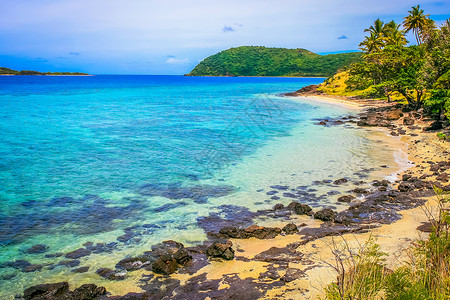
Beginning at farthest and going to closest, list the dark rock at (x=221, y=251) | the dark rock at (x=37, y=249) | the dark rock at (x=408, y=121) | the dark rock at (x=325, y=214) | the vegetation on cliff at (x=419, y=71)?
the dark rock at (x=408, y=121) → the vegetation on cliff at (x=419, y=71) → the dark rock at (x=325, y=214) → the dark rock at (x=37, y=249) → the dark rock at (x=221, y=251)

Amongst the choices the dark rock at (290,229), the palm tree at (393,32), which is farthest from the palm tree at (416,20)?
the dark rock at (290,229)

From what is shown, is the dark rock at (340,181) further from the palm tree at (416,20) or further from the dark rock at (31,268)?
the palm tree at (416,20)

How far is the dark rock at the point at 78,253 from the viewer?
11758mm

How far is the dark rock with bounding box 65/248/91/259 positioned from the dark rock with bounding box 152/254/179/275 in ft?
9.74

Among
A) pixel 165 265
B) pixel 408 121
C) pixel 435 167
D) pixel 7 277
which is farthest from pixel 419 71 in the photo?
pixel 7 277

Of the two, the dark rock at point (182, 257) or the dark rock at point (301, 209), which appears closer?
the dark rock at point (182, 257)

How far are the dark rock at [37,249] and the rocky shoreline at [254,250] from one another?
38mm

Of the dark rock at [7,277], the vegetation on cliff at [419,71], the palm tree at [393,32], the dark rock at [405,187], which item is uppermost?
the palm tree at [393,32]

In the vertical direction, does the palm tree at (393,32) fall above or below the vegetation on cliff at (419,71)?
above

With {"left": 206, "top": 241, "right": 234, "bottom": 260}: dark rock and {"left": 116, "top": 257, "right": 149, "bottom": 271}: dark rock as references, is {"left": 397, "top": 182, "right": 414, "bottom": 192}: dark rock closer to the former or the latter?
{"left": 206, "top": 241, "right": 234, "bottom": 260}: dark rock

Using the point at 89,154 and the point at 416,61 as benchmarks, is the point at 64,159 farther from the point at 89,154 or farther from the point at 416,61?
the point at 416,61

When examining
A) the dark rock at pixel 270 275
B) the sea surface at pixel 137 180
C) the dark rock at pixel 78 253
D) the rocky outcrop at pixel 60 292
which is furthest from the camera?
the sea surface at pixel 137 180

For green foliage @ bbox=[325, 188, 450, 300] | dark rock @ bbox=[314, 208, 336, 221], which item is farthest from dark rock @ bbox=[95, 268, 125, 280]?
dark rock @ bbox=[314, 208, 336, 221]

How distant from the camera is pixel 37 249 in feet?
40.2
